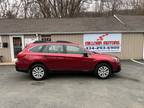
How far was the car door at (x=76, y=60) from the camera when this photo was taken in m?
8.65

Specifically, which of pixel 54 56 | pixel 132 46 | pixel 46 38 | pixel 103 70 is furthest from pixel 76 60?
pixel 132 46

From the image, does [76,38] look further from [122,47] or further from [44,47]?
[44,47]

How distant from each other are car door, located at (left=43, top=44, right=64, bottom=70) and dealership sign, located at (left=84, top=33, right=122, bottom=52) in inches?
222

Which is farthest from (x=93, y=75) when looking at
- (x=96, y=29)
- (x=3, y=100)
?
(x=96, y=29)

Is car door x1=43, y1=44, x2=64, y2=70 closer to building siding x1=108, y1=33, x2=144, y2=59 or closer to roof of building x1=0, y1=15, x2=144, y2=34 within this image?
roof of building x1=0, y1=15, x2=144, y2=34

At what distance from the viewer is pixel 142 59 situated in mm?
14117

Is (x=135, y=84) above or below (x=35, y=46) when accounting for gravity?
below

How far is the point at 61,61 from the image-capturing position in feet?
28.5

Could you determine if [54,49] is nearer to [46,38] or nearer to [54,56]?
[54,56]

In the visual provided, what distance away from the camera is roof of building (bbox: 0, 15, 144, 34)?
46.7 ft

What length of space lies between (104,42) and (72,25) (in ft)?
10.2

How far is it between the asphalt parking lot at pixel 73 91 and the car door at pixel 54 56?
1.98 feet

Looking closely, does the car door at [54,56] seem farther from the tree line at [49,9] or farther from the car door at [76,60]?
the tree line at [49,9]

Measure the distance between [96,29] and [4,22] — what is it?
26.9 feet
